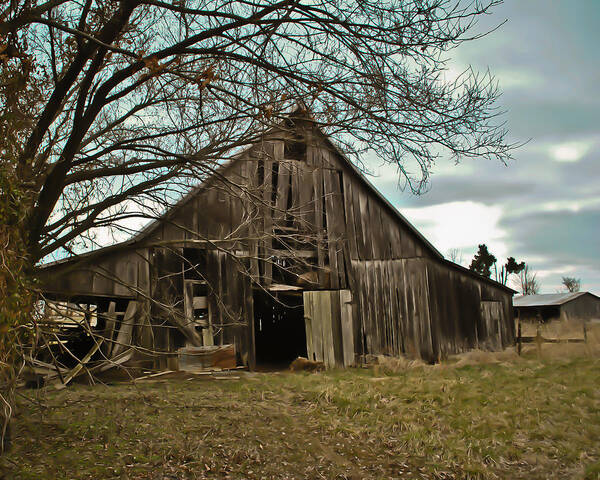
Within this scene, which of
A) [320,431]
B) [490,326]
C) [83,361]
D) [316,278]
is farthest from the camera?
[490,326]

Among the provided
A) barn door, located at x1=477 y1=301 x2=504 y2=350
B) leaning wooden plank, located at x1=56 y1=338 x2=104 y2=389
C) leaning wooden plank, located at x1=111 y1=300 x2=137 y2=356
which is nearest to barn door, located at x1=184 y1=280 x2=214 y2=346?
leaning wooden plank, located at x1=111 y1=300 x2=137 y2=356

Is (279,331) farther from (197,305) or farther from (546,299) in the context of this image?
(546,299)

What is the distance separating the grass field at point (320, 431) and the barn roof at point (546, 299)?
1150 inches

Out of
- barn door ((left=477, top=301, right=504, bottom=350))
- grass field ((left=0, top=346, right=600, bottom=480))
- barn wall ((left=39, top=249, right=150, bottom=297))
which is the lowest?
grass field ((left=0, top=346, right=600, bottom=480))

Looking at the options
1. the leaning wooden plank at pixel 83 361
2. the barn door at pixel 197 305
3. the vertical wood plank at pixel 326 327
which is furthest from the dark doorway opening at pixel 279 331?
the leaning wooden plank at pixel 83 361

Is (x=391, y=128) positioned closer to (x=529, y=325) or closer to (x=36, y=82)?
(x=36, y=82)

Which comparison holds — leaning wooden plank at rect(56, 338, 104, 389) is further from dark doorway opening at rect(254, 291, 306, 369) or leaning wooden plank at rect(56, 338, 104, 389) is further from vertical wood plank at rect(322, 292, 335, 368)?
dark doorway opening at rect(254, 291, 306, 369)

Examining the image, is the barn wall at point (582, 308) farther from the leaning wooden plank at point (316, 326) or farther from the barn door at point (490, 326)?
the leaning wooden plank at point (316, 326)

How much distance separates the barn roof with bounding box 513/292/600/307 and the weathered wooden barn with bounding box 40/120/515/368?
23526mm

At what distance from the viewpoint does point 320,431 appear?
8508mm

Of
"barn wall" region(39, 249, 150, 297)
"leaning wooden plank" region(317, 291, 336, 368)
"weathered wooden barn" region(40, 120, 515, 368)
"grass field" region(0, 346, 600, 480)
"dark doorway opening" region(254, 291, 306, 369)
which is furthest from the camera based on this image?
"dark doorway opening" region(254, 291, 306, 369)

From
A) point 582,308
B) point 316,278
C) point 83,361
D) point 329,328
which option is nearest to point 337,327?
point 329,328

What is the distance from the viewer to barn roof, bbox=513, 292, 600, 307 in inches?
1531

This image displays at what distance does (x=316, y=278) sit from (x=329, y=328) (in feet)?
4.48
